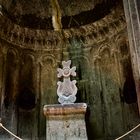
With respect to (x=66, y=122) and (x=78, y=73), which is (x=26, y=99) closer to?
(x=78, y=73)

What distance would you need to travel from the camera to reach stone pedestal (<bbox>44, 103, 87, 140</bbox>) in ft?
22.2

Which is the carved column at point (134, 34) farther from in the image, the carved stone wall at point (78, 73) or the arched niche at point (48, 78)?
the arched niche at point (48, 78)

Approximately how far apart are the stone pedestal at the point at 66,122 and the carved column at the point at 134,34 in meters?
1.41

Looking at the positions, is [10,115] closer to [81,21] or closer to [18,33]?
[18,33]

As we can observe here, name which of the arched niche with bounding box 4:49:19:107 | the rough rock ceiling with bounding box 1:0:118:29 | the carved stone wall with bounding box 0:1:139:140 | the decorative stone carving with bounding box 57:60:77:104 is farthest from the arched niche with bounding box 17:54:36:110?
the decorative stone carving with bounding box 57:60:77:104

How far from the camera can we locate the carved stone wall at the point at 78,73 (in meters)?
8.94

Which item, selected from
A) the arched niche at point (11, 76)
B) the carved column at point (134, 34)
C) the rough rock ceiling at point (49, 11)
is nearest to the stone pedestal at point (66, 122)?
the carved column at point (134, 34)

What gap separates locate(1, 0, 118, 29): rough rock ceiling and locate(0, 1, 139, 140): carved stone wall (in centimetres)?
29

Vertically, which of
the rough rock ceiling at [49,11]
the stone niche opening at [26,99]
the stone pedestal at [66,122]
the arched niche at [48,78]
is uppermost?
the rough rock ceiling at [49,11]

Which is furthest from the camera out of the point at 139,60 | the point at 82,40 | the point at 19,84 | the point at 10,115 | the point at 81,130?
the point at 82,40

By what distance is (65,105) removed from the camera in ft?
23.1

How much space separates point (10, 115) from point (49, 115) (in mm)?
2363

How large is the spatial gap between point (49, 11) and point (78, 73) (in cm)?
256

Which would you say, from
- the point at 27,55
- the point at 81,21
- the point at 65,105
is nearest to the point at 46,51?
the point at 27,55
